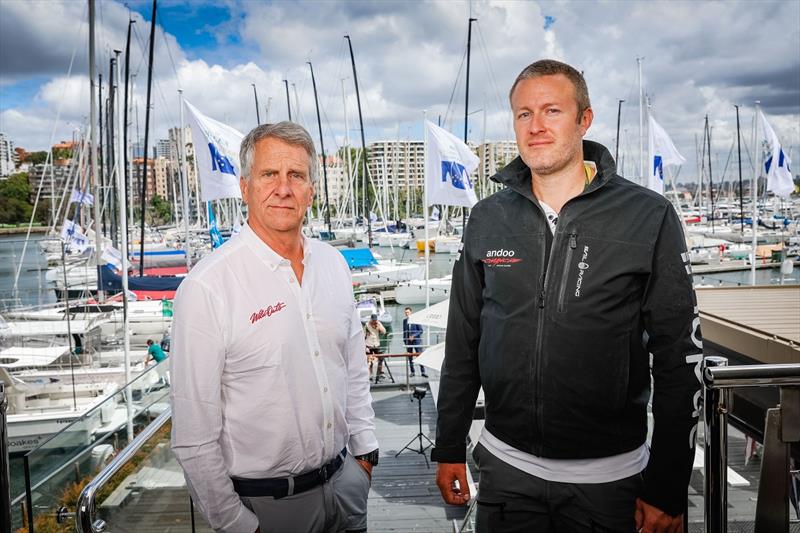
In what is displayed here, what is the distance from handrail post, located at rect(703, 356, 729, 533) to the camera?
1669 millimetres

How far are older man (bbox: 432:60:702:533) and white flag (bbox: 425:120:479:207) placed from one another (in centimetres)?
1004

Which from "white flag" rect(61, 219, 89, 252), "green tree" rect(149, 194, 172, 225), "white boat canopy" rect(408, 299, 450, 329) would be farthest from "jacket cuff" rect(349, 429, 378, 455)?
"green tree" rect(149, 194, 172, 225)

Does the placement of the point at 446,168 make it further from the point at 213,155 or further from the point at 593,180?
the point at 593,180

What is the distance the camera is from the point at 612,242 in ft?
6.28

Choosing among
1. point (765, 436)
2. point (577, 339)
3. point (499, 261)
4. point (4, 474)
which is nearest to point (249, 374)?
point (4, 474)

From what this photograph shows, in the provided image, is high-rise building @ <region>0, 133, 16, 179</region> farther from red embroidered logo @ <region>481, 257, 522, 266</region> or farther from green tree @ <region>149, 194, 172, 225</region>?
red embroidered logo @ <region>481, 257, 522, 266</region>

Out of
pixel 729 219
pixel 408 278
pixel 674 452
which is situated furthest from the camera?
pixel 729 219

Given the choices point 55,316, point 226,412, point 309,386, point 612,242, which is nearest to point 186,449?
point 226,412

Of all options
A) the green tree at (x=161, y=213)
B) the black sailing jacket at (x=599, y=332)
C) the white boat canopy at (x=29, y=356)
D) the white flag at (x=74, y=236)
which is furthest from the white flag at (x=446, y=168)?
the green tree at (x=161, y=213)

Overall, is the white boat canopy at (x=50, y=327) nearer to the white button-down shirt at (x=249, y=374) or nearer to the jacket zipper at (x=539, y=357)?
the white button-down shirt at (x=249, y=374)

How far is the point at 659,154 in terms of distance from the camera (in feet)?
55.5

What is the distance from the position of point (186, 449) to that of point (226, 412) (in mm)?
167

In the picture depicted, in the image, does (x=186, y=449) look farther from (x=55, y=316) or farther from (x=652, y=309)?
(x=55, y=316)

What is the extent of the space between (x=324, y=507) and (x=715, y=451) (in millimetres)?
1274
